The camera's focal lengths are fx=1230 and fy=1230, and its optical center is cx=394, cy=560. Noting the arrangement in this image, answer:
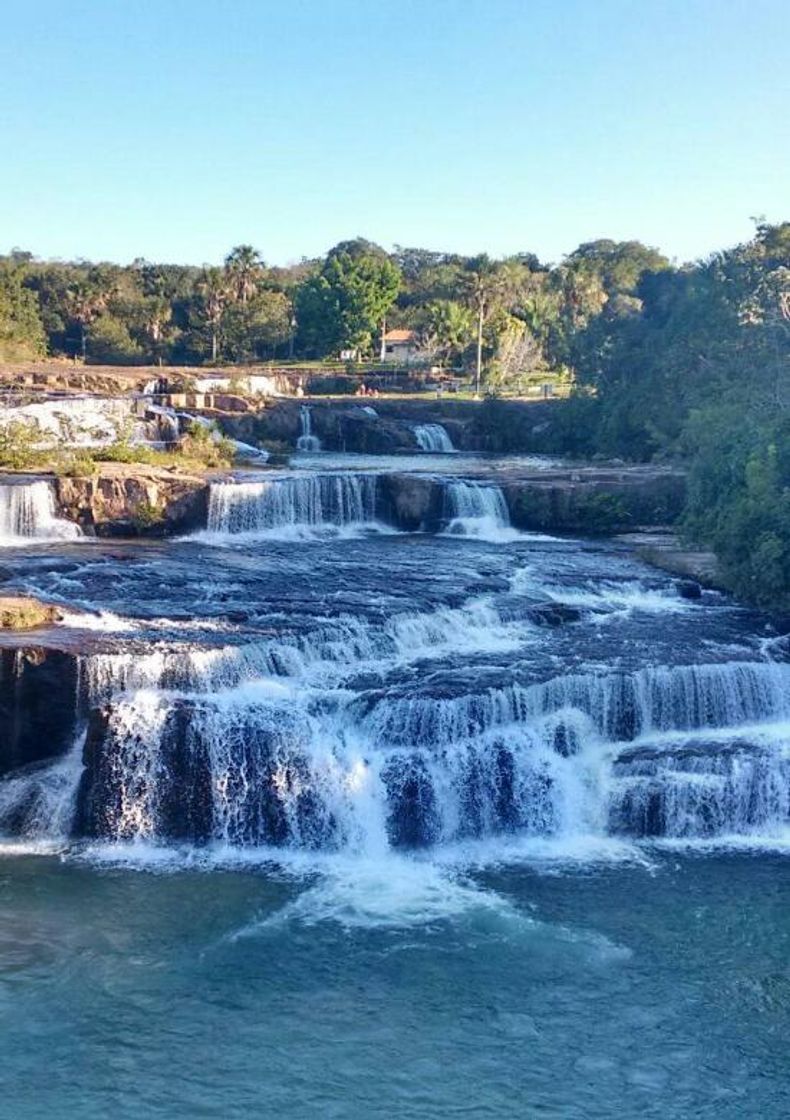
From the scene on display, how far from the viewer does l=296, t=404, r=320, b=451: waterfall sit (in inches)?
1700

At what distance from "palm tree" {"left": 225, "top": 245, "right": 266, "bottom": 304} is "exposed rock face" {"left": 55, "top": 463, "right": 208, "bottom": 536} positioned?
1375 inches

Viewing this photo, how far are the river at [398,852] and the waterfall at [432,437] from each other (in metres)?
18.3

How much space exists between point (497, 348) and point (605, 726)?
43017mm

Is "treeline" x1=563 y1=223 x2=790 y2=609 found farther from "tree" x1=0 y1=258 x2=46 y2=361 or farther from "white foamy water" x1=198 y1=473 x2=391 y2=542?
"tree" x1=0 y1=258 x2=46 y2=361

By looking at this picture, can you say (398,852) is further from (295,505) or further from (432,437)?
(432,437)

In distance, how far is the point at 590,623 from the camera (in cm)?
2216

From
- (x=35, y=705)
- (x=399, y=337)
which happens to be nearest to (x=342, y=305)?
(x=399, y=337)

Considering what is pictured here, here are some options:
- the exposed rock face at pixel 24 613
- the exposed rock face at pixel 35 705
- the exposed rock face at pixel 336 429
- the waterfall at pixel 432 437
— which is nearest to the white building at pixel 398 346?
the waterfall at pixel 432 437

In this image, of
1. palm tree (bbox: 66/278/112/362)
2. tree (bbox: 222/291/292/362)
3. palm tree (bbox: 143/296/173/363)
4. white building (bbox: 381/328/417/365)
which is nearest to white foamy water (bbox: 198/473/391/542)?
tree (bbox: 222/291/292/362)

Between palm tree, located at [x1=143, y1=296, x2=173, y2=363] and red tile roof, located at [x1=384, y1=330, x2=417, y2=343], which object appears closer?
palm tree, located at [x1=143, y1=296, x2=173, y2=363]

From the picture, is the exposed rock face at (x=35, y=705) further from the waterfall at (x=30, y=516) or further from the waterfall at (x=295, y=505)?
the waterfall at (x=295, y=505)

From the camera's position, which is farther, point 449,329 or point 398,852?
point 449,329

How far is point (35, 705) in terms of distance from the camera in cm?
1719

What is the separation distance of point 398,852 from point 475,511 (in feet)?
53.9
